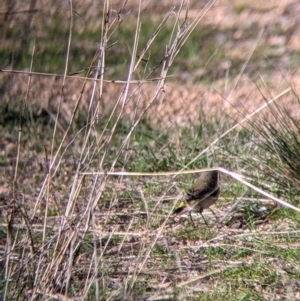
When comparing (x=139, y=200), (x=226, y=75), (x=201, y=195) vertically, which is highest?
(x=226, y=75)

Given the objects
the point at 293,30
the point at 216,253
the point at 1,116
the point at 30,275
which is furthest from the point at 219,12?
the point at 30,275

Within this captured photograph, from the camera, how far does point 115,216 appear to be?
15.1 feet

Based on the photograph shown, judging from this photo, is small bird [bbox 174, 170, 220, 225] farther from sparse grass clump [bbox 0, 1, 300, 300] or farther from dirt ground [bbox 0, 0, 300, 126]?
dirt ground [bbox 0, 0, 300, 126]

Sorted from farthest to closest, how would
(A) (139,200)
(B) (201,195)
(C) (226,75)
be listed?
(C) (226,75) < (A) (139,200) < (B) (201,195)

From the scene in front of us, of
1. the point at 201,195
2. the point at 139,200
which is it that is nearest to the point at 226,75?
the point at 139,200

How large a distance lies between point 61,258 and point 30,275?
19 cm

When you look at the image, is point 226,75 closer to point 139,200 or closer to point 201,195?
point 139,200

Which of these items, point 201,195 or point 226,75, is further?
point 226,75

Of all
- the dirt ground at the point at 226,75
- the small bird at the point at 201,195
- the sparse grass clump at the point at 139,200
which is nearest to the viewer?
the sparse grass clump at the point at 139,200

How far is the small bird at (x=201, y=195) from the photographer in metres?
4.38

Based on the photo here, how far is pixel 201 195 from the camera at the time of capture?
438 cm

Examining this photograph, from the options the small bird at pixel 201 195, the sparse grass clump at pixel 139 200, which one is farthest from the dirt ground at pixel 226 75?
the small bird at pixel 201 195

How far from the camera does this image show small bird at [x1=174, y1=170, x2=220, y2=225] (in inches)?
173

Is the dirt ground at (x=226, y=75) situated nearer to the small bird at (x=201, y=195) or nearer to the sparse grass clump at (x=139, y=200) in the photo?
the sparse grass clump at (x=139, y=200)
